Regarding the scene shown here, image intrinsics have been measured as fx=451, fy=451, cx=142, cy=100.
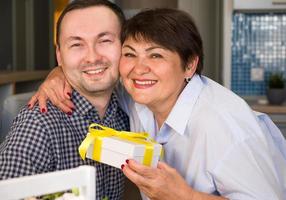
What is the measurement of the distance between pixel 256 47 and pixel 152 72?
1.92m

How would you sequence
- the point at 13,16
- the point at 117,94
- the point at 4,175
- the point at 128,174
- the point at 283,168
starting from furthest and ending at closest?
the point at 13,16, the point at 117,94, the point at 283,168, the point at 4,175, the point at 128,174

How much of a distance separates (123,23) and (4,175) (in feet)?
2.06

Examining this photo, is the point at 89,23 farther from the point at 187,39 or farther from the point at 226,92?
the point at 226,92

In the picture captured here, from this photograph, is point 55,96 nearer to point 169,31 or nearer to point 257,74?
point 169,31

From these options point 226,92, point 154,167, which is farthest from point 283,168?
point 154,167

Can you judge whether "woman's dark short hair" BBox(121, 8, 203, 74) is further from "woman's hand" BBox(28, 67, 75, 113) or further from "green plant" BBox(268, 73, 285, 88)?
"green plant" BBox(268, 73, 285, 88)

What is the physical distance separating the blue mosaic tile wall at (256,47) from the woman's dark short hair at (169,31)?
5.76 feet

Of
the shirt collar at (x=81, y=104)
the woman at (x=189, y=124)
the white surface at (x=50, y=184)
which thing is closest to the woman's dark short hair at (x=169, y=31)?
the woman at (x=189, y=124)

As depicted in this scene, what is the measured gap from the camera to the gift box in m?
1.04

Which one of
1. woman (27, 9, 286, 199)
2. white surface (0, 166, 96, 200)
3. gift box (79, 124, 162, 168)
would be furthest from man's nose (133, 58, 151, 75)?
white surface (0, 166, 96, 200)

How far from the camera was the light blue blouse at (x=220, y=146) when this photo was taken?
3.82ft

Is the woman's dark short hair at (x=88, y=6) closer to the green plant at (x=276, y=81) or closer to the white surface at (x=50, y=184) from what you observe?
the white surface at (x=50, y=184)

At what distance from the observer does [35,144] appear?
4.27ft

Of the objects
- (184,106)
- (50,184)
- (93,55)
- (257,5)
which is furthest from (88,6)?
(257,5)
